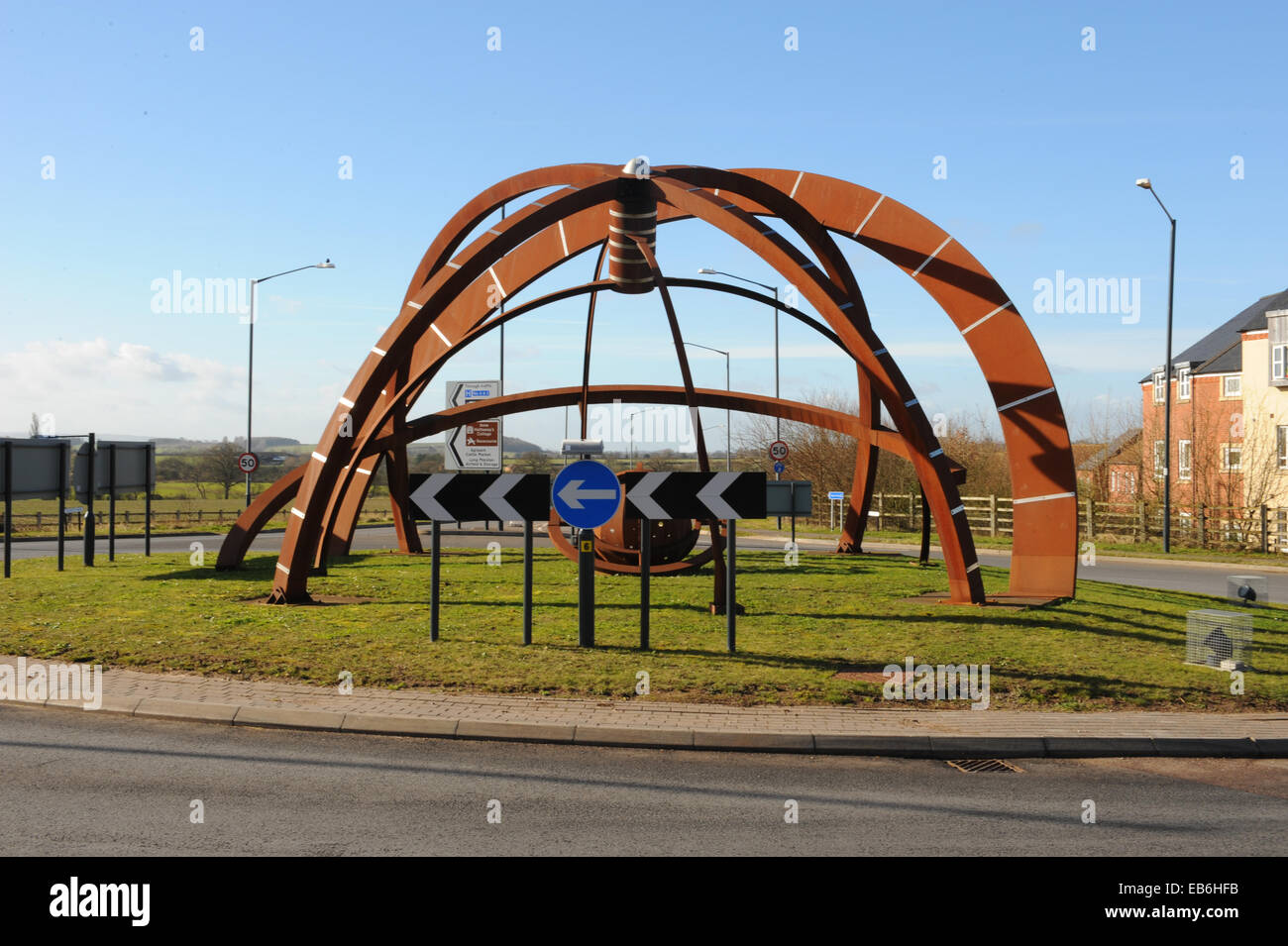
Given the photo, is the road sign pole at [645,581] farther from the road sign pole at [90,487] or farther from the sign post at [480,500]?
the road sign pole at [90,487]

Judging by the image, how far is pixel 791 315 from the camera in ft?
53.7

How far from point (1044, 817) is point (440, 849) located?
351cm

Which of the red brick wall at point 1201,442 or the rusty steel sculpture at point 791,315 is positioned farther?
the red brick wall at point 1201,442

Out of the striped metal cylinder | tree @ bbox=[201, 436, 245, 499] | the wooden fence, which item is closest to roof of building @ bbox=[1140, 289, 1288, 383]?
the wooden fence

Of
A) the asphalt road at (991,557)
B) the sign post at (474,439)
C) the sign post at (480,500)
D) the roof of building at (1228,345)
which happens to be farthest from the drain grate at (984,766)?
the roof of building at (1228,345)

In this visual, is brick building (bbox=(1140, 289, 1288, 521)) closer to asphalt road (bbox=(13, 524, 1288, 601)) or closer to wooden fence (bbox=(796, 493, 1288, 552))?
wooden fence (bbox=(796, 493, 1288, 552))

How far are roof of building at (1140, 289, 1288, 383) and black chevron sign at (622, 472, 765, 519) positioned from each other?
3336cm

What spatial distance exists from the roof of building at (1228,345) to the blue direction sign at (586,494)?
114ft

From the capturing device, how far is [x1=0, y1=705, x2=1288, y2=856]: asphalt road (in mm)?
5305

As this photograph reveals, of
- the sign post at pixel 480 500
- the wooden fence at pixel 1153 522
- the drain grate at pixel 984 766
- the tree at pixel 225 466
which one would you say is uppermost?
the tree at pixel 225 466

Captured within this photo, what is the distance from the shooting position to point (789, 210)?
15789 millimetres

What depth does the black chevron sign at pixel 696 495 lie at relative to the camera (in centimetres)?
1049

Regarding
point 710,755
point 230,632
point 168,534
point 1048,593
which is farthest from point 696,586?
point 168,534

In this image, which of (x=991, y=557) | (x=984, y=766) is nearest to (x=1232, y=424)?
(x=991, y=557)
